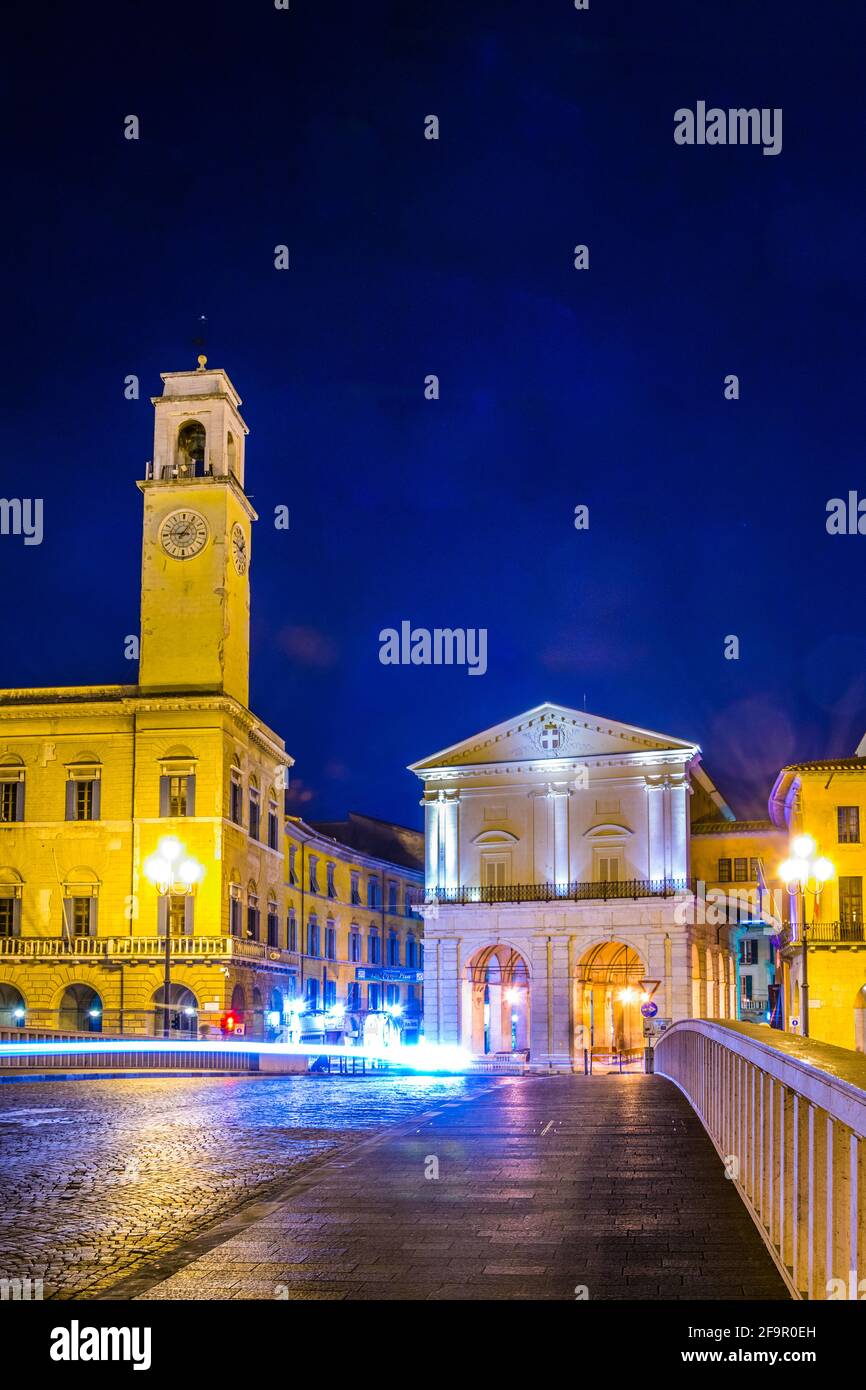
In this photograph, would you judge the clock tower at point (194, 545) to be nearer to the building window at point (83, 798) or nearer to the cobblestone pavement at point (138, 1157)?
the building window at point (83, 798)

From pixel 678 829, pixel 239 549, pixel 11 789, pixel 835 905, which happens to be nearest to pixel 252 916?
pixel 11 789

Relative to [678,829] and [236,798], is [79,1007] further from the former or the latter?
[678,829]

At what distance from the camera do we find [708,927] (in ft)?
207

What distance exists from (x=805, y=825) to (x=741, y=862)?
11332 millimetres

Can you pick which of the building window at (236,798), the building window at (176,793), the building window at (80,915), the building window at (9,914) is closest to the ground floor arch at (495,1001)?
the building window at (236,798)

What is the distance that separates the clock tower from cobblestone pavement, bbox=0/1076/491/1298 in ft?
101

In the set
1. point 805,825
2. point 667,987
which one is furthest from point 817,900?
point 667,987

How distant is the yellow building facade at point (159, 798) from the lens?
170ft

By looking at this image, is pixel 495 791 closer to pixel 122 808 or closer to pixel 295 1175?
pixel 122 808

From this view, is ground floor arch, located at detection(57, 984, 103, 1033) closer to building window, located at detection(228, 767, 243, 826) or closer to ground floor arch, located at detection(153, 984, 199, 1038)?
ground floor arch, located at detection(153, 984, 199, 1038)

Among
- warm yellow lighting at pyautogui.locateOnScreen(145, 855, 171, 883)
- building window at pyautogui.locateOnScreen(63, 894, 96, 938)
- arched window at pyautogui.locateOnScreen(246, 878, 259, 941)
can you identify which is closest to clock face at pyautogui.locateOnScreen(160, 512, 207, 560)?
arched window at pyautogui.locateOnScreen(246, 878, 259, 941)

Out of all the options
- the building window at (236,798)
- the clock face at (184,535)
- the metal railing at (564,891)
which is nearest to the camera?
the building window at (236,798)

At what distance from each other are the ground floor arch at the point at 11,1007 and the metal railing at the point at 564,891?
17.1 metres

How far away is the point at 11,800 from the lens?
54.5 metres
